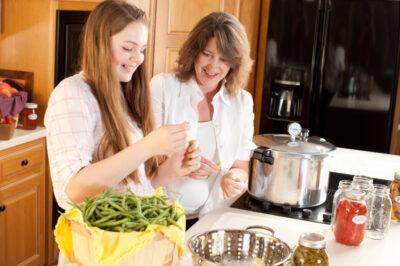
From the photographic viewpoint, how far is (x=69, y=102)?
1.44 meters

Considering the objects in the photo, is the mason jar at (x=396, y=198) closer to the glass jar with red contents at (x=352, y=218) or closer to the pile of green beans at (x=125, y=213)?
the glass jar with red contents at (x=352, y=218)

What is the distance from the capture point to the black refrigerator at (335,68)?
3457 millimetres

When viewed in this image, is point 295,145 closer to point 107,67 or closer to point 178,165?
point 178,165

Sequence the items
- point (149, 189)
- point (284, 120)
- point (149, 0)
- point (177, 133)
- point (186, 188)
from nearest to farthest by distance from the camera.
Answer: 1. point (177, 133)
2. point (149, 189)
3. point (186, 188)
4. point (149, 0)
5. point (284, 120)

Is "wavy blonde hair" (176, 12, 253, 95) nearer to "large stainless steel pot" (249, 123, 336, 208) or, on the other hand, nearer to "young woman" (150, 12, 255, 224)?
"young woman" (150, 12, 255, 224)

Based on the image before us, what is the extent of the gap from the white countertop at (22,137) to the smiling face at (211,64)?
1215 millimetres

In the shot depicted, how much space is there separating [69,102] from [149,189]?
0.39 metres

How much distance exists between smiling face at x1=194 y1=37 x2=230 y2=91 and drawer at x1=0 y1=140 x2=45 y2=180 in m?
1.26

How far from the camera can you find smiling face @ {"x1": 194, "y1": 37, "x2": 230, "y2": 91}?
197cm

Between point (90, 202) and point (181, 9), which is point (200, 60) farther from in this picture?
point (181, 9)

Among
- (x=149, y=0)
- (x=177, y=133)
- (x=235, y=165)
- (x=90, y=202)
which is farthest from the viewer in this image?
(x=149, y=0)

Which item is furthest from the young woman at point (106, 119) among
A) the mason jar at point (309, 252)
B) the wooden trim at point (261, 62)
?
the wooden trim at point (261, 62)

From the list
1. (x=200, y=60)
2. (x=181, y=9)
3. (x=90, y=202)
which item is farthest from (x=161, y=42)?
(x=90, y=202)

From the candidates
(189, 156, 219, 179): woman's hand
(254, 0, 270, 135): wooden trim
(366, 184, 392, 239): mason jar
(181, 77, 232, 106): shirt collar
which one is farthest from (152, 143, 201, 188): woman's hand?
(254, 0, 270, 135): wooden trim
